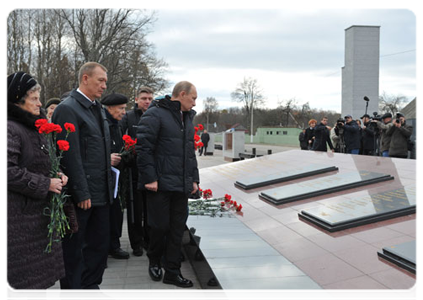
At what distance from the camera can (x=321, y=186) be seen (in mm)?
6043

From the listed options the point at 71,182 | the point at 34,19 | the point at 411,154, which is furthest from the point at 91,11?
the point at 71,182

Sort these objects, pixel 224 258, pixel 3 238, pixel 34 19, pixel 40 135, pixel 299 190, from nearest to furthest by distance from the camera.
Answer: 1. pixel 3 238
2. pixel 40 135
3. pixel 224 258
4. pixel 299 190
5. pixel 34 19

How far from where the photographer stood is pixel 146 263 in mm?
4652

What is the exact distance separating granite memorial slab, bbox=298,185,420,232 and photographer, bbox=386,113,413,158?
3.91m

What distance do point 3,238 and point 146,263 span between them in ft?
7.84

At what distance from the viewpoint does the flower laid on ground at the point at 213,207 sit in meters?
5.53

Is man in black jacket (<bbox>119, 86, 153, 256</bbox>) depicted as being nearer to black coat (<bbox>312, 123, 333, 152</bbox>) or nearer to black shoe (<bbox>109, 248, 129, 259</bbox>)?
black shoe (<bbox>109, 248, 129, 259</bbox>)

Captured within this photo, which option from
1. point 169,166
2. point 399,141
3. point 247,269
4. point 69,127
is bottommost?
point 247,269

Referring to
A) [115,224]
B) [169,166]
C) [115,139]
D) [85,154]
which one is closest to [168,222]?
[169,166]

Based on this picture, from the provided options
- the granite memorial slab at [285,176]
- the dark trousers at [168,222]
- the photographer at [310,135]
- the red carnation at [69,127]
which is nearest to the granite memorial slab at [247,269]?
the dark trousers at [168,222]

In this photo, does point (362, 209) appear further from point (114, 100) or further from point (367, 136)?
point (367, 136)

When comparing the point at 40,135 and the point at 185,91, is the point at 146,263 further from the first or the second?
the point at 40,135

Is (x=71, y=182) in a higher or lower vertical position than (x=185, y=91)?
lower

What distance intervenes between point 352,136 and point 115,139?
732cm
